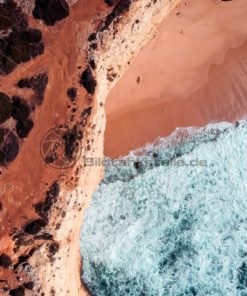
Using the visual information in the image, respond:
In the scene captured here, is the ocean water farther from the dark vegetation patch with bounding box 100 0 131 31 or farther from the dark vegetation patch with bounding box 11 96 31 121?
the dark vegetation patch with bounding box 100 0 131 31

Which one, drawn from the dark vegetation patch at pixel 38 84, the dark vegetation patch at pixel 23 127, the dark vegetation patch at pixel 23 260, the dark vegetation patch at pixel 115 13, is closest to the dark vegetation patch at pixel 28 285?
the dark vegetation patch at pixel 23 260

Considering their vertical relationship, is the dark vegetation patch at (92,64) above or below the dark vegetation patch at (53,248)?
above

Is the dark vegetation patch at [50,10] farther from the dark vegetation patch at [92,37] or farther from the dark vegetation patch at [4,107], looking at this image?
the dark vegetation patch at [4,107]

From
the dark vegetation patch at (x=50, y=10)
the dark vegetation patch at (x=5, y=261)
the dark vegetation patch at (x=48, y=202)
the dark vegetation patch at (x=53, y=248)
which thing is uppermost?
the dark vegetation patch at (x=50, y=10)

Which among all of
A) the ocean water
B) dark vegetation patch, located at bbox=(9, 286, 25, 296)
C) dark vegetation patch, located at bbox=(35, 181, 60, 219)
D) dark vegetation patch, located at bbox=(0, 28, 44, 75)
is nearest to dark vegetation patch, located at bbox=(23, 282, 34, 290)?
dark vegetation patch, located at bbox=(9, 286, 25, 296)

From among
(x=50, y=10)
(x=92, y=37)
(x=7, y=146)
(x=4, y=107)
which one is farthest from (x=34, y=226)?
(x=50, y=10)

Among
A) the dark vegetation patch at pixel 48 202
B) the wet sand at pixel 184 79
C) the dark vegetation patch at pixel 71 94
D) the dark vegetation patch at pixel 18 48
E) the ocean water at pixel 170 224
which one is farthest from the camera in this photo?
the wet sand at pixel 184 79

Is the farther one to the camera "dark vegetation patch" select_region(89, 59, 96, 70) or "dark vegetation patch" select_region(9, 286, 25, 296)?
"dark vegetation patch" select_region(89, 59, 96, 70)
